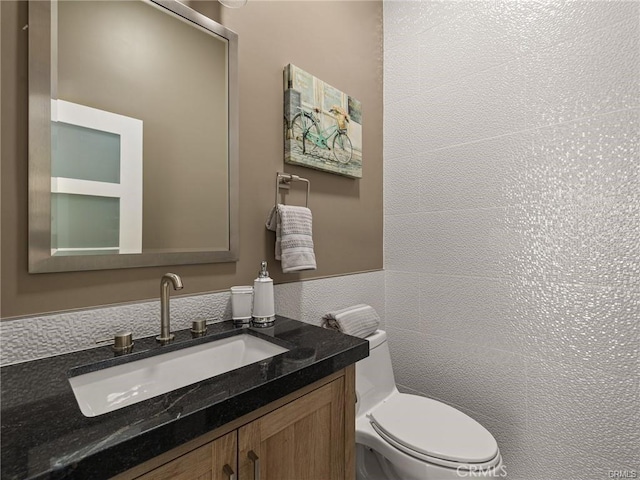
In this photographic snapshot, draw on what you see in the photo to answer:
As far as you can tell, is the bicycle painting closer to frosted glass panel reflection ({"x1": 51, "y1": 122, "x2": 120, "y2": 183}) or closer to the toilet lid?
frosted glass panel reflection ({"x1": 51, "y1": 122, "x2": 120, "y2": 183})

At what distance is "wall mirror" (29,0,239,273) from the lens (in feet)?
2.71

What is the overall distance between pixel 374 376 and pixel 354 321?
26cm

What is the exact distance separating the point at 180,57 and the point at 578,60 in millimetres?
1483

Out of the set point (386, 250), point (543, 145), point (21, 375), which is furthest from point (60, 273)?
point (543, 145)

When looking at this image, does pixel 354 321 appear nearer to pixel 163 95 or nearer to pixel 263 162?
pixel 263 162

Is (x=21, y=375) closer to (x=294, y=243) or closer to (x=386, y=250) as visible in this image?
(x=294, y=243)

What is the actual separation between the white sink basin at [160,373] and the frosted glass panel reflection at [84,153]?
1.67ft

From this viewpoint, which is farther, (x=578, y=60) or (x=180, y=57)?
(x=578, y=60)

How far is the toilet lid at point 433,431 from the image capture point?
1.09 metres

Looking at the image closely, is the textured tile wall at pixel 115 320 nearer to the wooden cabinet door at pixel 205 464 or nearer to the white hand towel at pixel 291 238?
the white hand towel at pixel 291 238

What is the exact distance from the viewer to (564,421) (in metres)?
1.31

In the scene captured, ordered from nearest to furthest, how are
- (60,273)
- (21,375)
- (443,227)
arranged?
1. (21,375)
2. (60,273)
3. (443,227)

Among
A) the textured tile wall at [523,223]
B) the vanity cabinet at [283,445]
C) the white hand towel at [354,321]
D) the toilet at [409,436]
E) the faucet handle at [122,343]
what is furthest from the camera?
the white hand towel at [354,321]

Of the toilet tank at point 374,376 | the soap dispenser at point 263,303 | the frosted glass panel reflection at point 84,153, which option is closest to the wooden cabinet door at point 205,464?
the soap dispenser at point 263,303
